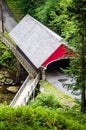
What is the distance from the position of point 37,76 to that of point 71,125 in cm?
2445

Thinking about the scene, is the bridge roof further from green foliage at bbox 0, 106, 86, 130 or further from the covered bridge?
green foliage at bbox 0, 106, 86, 130

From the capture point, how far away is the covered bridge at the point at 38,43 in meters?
31.8

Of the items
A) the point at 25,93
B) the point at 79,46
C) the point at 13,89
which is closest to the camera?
the point at 79,46

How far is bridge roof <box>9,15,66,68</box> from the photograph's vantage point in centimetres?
3250

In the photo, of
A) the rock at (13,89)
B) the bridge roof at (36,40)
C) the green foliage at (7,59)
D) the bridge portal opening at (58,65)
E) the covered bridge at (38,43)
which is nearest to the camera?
the covered bridge at (38,43)

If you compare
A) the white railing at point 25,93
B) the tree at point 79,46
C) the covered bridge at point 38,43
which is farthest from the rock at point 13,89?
the tree at point 79,46

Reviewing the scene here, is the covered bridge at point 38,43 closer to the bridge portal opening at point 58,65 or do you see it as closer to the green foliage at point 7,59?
the bridge portal opening at point 58,65

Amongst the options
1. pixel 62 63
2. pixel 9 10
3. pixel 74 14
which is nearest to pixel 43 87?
pixel 62 63

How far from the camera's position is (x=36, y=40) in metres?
36.8

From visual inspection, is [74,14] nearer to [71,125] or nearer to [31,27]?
[71,125]

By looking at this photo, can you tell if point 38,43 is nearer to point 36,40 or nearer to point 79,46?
point 36,40

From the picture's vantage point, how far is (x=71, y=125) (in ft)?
25.2

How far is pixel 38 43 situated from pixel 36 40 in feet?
3.84

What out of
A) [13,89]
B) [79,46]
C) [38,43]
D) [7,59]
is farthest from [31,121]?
[7,59]
